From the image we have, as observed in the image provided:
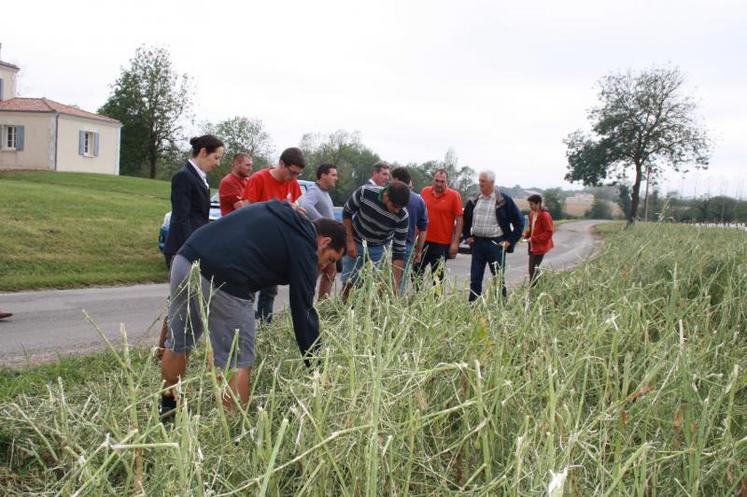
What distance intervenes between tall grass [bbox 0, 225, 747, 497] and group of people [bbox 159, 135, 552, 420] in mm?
224

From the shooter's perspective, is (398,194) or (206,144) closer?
(206,144)

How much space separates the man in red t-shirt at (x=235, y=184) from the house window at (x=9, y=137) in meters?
38.2

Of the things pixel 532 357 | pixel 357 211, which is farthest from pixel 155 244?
pixel 532 357

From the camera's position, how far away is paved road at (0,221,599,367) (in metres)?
6.42

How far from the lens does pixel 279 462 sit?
2.19m

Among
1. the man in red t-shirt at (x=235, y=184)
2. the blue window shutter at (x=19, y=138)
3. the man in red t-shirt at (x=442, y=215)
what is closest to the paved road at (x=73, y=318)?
the man in red t-shirt at (x=442, y=215)

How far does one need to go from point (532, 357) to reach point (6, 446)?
8.95ft

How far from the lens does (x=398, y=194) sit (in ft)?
21.5

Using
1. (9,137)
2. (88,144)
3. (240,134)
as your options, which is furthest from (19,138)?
(240,134)

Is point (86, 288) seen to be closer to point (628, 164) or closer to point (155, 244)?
point (155, 244)

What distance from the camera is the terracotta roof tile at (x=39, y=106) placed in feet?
132

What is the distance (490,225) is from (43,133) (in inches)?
1509

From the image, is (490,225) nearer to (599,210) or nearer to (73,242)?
(73,242)

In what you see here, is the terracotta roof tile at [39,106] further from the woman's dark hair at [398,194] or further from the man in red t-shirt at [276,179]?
the woman's dark hair at [398,194]
